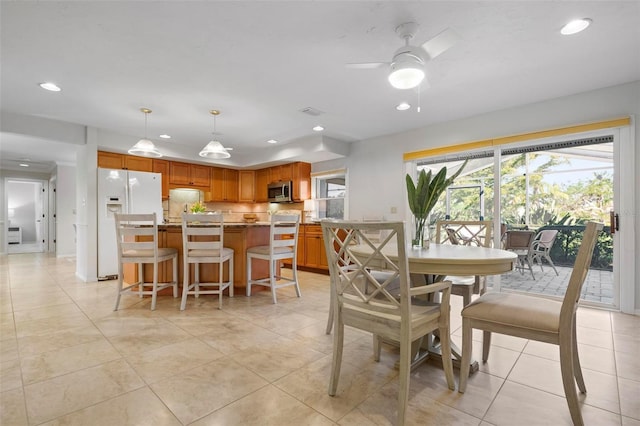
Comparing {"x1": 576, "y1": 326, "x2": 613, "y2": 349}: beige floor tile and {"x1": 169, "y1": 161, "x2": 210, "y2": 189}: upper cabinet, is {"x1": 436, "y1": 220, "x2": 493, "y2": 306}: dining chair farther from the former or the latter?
{"x1": 169, "y1": 161, "x2": 210, "y2": 189}: upper cabinet

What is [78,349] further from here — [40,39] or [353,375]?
[40,39]

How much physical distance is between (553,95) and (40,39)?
491cm

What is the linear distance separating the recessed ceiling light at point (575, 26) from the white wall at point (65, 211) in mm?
9497

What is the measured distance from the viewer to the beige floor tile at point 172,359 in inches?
73.0

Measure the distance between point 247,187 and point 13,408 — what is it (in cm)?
559

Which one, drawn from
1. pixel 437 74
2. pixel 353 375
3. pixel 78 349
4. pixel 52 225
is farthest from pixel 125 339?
pixel 52 225

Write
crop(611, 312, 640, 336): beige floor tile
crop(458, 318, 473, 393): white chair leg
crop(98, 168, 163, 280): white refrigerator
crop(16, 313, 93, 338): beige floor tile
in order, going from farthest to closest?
crop(98, 168, 163, 280): white refrigerator, crop(611, 312, 640, 336): beige floor tile, crop(16, 313, 93, 338): beige floor tile, crop(458, 318, 473, 393): white chair leg

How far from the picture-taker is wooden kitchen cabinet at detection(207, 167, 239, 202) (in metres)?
6.49

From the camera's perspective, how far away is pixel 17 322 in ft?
8.89

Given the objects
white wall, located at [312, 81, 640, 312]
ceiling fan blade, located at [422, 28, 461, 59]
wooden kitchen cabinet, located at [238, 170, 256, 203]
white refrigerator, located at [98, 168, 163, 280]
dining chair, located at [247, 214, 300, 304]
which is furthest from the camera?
wooden kitchen cabinet, located at [238, 170, 256, 203]

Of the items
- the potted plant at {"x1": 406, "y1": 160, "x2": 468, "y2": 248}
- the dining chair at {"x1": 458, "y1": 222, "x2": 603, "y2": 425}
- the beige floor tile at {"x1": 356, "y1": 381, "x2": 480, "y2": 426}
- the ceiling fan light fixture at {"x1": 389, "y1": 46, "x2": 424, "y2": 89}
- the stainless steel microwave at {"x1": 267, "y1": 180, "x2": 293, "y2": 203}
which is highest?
the ceiling fan light fixture at {"x1": 389, "y1": 46, "x2": 424, "y2": 89}

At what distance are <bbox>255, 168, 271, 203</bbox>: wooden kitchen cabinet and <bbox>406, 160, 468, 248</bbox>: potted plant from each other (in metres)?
4.78

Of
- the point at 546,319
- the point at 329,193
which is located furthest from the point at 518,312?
the point at 329,193

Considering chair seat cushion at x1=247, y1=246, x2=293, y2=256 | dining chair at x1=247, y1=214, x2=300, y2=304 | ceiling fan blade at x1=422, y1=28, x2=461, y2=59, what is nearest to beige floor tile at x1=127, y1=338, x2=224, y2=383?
dining chair at x1=247, y1=214, x2=300, y2=304
